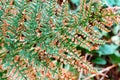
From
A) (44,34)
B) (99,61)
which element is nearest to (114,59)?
(99,61)

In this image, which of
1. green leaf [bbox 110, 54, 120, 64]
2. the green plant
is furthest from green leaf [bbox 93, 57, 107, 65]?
the green plant

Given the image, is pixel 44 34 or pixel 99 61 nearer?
pixel 44 34

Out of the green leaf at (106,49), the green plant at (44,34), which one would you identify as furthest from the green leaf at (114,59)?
the green plant at (44,34)

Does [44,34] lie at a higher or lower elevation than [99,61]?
higher

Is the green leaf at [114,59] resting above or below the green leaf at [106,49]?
below

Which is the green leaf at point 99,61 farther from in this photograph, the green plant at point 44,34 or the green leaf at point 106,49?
the green plant at point 44,34

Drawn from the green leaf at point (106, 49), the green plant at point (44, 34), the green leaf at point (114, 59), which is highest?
the green plant at point (44, 34)

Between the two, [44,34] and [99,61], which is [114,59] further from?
[44,34]

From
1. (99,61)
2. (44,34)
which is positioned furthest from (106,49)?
(44,34)
